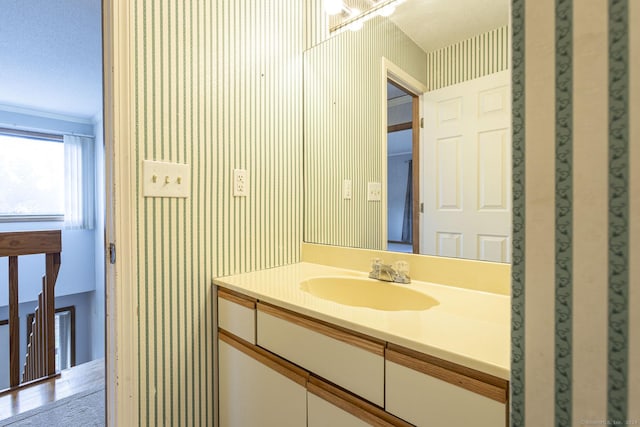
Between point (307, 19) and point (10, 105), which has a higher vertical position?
point (10, 105)

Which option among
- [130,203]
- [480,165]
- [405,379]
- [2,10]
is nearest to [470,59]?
[480,165]

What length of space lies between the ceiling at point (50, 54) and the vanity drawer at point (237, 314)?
205 cm

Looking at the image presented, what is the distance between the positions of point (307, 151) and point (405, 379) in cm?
115

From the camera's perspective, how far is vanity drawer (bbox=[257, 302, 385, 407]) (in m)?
0.73

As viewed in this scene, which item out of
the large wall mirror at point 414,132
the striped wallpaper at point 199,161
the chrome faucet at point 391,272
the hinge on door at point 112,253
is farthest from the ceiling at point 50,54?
the chrome faucet at point 391,272

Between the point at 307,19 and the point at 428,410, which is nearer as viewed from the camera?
the point at 428,410

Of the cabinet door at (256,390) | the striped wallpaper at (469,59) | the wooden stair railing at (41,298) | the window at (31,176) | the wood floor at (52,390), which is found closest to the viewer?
the cabinet door at (256,390)

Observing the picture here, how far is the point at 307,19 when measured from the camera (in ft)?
5.22

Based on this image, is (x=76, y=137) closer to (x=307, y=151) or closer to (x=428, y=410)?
(x=307, y=151)

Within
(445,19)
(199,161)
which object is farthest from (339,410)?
(445,19)

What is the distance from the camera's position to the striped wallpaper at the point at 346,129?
139 centimetres

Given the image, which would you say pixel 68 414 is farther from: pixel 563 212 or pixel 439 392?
pixel 563 212

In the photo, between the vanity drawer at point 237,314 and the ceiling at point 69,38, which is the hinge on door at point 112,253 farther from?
the ceiling at point 69,38

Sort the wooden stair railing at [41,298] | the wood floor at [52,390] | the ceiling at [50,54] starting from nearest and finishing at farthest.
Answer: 1. the wood floor at [52,390]
2. the wooden stair railing at [41,298]
3. the ceiling at [50,54]
